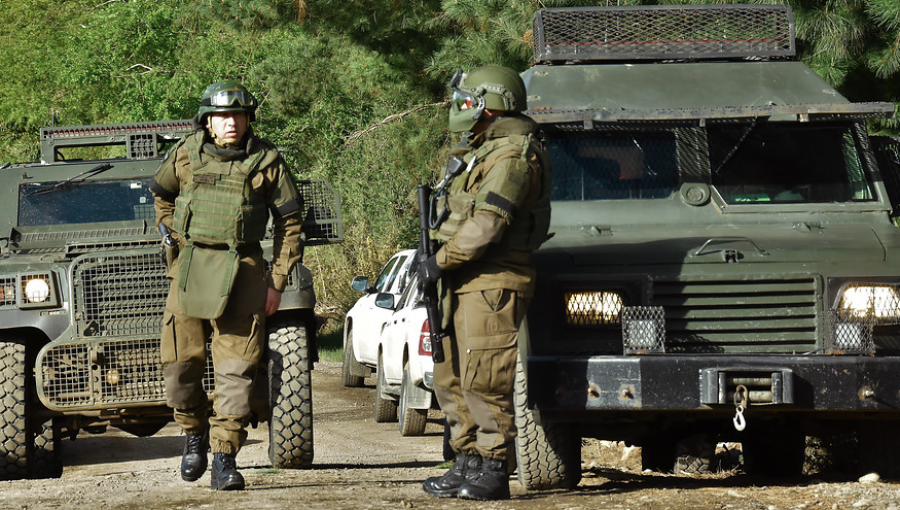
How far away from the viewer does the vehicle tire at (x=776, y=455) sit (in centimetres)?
827

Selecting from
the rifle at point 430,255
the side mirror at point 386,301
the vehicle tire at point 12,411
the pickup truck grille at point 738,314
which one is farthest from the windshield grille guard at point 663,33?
the vehicle tire at point 12,411

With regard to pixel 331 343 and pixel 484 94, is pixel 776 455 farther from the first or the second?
pixel 331 343

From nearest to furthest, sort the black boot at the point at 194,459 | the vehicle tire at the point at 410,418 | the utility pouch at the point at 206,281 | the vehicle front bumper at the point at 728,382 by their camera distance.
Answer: the vehicle front bumper at the point at 728,382, the utility pouch at the point at 206,281, the black boot at the point at 194,459, the vehicle tire at the point at 410,418

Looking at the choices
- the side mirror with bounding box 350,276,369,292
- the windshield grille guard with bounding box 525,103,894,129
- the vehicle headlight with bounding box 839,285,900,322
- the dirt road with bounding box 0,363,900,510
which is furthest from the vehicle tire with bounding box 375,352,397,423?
the vehicle headlight with bounding box 839,285,900,322

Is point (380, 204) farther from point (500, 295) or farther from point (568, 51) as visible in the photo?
point (500, 295)

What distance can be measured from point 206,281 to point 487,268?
139 centimetres

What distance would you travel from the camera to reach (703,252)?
248 inches

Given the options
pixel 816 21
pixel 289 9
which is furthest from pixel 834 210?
pixel 289 9

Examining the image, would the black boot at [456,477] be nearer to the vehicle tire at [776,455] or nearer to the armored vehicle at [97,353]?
the armored vehicle at [97,353]

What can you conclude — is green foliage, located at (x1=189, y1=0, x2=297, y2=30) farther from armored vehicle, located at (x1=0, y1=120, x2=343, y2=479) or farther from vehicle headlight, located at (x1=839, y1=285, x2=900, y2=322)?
vehicle headlight, located at (x1=839, y1=285, x2=900, y2=322)

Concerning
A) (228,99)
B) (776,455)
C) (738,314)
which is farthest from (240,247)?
(776,455)

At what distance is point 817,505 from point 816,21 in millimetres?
6779

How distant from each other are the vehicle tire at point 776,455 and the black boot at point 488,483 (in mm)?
2505

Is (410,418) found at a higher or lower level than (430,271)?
lower
